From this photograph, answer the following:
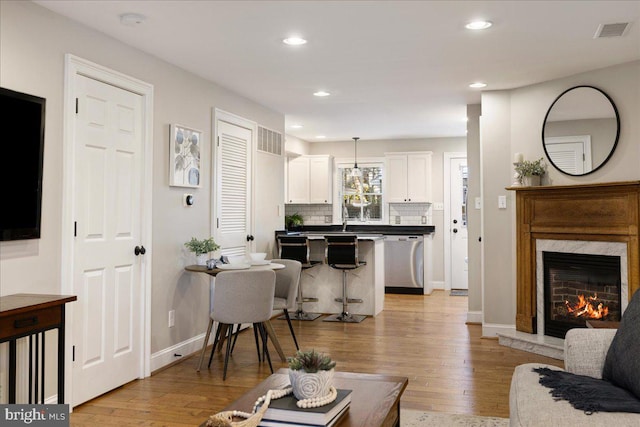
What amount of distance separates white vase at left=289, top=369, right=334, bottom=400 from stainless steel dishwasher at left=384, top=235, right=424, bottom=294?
691 centimetres

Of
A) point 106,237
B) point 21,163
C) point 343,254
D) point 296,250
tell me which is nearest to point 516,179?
point 343,254

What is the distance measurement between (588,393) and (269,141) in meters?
5.15

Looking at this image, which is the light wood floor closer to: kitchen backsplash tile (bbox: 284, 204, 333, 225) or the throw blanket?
the throw blanket

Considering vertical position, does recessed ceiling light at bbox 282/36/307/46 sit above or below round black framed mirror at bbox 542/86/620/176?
above

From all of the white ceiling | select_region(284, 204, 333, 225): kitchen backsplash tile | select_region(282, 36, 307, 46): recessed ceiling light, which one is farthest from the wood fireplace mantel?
select_region(284, 204, 333, 225): kitchen backsplash tile

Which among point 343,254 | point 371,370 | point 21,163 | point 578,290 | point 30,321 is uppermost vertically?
point 21,163

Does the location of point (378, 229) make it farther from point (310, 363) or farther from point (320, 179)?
point (310, 363)

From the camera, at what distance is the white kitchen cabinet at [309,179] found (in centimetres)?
977

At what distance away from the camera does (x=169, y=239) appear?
15.4 ft

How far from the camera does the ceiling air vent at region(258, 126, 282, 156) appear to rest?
656 centimetres

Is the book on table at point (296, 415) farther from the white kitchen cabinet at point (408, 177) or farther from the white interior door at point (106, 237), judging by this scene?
the white kitchen cabinet at point (408, 177)

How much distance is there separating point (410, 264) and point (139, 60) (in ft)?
18.8

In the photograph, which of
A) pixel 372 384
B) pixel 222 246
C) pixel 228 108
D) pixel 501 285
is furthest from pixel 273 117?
pixel 372 384

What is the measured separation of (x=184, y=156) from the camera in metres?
4.88
